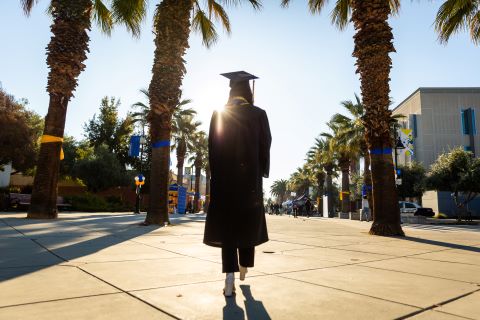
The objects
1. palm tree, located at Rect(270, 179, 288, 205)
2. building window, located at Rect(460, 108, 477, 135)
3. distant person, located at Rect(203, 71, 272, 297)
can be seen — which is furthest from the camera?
palm tree, located at Rect(270, 179, 288, 205)

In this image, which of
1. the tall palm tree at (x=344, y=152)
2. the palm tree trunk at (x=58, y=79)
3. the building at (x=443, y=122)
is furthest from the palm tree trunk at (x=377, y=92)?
the building at (x=443, y=122)

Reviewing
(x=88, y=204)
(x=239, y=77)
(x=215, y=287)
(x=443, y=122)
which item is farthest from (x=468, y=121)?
(x=215, y=287)

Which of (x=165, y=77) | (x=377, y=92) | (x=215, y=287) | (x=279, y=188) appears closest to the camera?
(x=215, y=287)

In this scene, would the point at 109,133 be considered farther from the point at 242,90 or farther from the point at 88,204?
the point at 242,90

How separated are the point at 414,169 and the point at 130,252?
124 feet

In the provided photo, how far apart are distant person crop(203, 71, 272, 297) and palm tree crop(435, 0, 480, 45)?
1267 centimetres

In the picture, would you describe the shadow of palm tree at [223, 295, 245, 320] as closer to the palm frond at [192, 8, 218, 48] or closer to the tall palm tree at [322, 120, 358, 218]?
the palm frond at [192, 8, 218, 48]

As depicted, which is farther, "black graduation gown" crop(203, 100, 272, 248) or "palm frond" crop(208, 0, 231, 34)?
A: "palm frond" crop(208, 0, 231, 34)

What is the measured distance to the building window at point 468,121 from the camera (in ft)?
143

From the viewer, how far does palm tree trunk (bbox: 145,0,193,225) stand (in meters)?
11.3

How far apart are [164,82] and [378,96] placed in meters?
6.99

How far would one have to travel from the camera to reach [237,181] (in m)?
3.13

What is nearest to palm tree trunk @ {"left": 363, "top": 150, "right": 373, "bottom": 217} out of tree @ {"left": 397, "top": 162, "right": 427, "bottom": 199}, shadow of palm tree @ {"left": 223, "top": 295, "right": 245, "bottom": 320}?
tree @ {"left": 397, "top": 162, "right": 427, "bottom": 199}

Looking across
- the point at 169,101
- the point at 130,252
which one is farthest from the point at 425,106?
the point at 130,252
